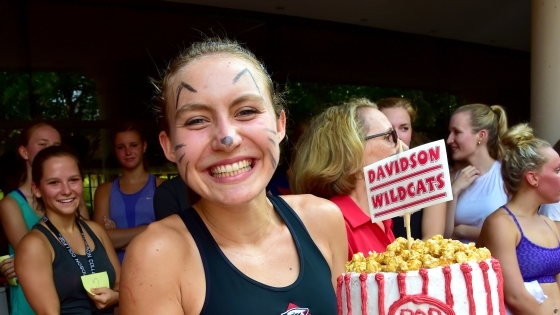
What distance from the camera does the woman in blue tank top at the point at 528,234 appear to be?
3152mm

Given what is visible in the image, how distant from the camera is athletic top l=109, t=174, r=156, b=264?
468 centimetres

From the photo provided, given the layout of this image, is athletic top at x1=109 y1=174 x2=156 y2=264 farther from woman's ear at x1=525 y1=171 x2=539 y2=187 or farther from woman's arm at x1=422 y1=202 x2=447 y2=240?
woman's ear at x1=525 y1=171 x2=539 y2=187

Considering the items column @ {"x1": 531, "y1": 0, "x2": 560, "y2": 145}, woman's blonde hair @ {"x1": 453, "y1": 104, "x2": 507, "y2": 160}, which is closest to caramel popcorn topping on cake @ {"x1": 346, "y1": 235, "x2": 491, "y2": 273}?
woman's blonde hair @ {"x1": 453, "y1": 104, "x2": 507, "y2": 160}

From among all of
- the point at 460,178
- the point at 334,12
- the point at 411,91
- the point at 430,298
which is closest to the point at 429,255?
the point at 430,298

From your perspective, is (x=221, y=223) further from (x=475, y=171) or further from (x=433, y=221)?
(x=475, y=171)

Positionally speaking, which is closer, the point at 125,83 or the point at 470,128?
the point at 470,128

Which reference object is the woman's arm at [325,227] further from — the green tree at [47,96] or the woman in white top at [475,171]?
the green tree at [47,96]

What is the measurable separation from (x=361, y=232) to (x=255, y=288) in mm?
1089

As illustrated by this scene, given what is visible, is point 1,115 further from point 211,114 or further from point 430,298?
point 430,298

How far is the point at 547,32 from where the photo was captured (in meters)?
5.38

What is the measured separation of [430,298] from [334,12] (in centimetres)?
686

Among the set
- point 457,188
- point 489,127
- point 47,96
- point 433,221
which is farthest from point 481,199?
point 47,96

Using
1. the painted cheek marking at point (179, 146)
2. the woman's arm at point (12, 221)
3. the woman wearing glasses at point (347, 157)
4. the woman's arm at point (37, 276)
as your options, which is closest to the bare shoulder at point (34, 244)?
the woman's arm at point (37, 276)

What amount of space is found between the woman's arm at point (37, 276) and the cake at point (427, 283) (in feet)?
6.34
